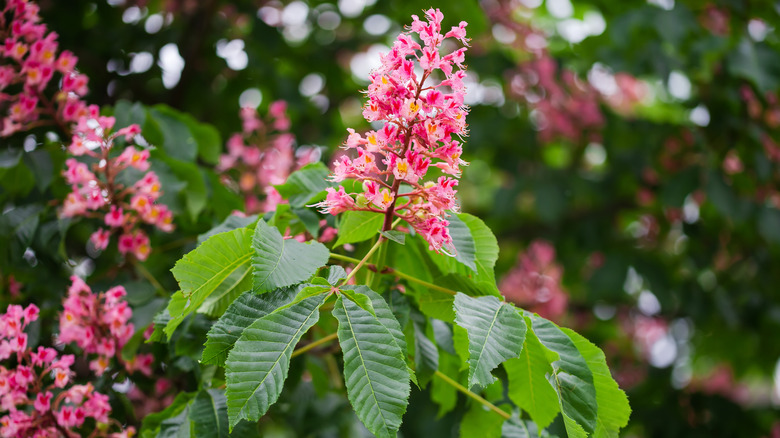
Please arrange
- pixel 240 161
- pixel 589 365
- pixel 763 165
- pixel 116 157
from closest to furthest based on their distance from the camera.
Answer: pixel 589 365
pixel 116 157
pixel 240 161
pixel 763 165

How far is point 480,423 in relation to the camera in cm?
146

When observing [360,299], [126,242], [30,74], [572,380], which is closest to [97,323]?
[126,242]

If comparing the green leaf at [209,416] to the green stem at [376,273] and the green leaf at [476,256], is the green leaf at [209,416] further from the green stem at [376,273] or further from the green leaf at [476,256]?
the green leaf at [476,256]

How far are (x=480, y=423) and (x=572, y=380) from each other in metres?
0.42

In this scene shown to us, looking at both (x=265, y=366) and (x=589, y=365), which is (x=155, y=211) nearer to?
(x=265, y=366)

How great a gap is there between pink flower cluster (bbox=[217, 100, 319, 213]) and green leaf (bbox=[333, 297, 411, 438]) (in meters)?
1.41

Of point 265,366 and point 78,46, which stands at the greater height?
point 265,366

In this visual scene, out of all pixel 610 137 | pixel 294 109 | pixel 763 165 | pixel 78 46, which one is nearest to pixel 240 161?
pixel 294 109

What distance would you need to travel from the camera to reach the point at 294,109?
10.0ft

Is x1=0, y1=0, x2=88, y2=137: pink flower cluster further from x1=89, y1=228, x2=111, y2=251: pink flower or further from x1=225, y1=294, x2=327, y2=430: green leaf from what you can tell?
x1=225, y1=294, x2=327, y2=430: green leaf

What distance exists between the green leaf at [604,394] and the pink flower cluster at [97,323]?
3.39 feet

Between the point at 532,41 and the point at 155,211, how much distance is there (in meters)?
2.80

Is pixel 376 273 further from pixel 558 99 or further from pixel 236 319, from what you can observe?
pixel 558 99

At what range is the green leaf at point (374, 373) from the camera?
3.08 feet
